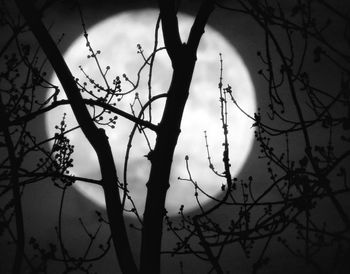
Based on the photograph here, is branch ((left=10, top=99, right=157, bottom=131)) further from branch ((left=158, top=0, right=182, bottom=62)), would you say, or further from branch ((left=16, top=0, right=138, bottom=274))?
branch ((left=158, top=0, right=182, bottom=62))

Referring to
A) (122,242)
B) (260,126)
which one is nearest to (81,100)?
(122,242)

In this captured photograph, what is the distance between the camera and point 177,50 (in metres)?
5.39

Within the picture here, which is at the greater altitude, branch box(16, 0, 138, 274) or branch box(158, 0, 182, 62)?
branch box(158, 0, 182, 62)

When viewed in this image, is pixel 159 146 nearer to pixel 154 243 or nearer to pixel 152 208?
pixel 152 208

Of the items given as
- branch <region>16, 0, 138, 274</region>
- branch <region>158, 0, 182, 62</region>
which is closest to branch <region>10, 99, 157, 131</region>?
branch <region>16, 0, 138, 274</region>

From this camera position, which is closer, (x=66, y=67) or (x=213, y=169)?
(x=66, y=67)

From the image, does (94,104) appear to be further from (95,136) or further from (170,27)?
(170,27)

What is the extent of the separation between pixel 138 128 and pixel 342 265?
3.00m

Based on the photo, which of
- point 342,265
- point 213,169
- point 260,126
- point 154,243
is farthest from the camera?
point 213,169

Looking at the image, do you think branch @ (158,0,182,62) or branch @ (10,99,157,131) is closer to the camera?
branch @ (158,0,182,62)

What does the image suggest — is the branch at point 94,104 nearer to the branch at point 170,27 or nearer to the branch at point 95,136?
the branch at point 95,136

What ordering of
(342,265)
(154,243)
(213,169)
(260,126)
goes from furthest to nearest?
(213,169) < (260,126) < (154,243) < (342,265)

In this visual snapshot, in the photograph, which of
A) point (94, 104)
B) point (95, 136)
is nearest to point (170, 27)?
point (94, 104)

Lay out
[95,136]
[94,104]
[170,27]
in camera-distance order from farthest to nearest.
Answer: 1. [94,104]
2. [95,136]
3. [170,27]
